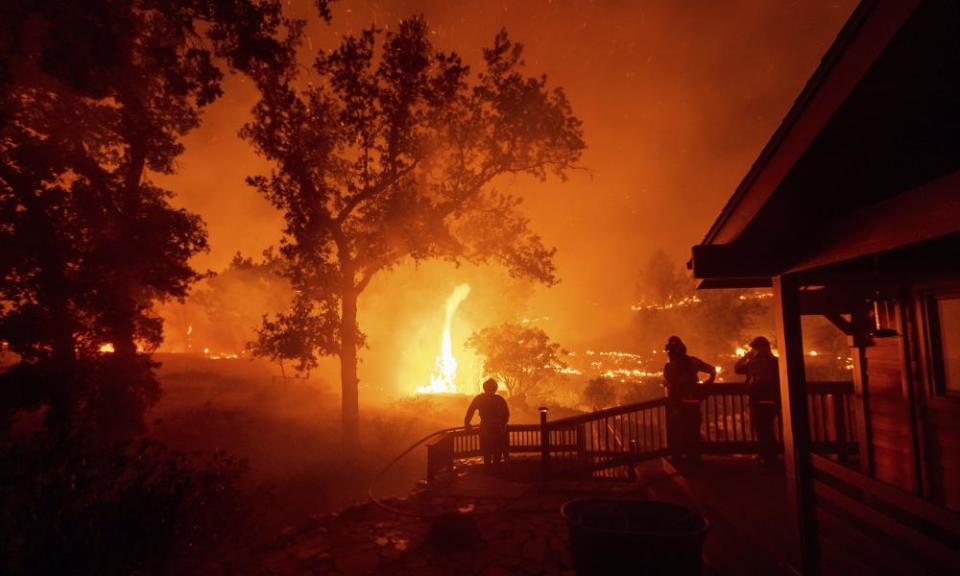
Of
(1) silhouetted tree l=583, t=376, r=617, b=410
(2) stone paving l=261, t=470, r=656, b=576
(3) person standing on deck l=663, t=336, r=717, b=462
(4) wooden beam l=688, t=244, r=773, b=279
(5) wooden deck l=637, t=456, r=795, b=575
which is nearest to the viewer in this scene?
(4) wooden beam l=688, t=244, r=773, b=279

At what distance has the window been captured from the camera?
5.58 meters

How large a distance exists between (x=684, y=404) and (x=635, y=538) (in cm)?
571

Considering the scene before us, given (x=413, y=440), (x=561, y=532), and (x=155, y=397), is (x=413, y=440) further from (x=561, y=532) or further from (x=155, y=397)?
(x=561, y=532)

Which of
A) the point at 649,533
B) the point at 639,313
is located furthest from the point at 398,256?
the point at 639,313

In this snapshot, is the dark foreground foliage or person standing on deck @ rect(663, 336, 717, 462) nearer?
the dark foreground foliage

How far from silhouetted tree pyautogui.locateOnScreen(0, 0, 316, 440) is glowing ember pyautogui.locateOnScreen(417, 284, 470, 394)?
34134 mm

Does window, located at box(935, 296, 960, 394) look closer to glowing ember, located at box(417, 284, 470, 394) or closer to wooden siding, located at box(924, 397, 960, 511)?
wooden siding, located at box(924, 397, 960, 511)

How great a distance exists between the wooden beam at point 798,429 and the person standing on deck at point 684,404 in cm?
389

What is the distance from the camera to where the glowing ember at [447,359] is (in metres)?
48.9

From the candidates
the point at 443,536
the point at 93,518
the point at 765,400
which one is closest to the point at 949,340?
the point at 765,400

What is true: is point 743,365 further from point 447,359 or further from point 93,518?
point 447,359

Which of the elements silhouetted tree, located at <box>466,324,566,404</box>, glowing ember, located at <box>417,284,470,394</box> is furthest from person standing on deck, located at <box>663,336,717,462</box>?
glowing ember, located at <box>417,284,470,394</box>

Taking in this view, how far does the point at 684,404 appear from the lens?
9.06 m

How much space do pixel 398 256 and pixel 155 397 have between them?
→ 903 centimetres
